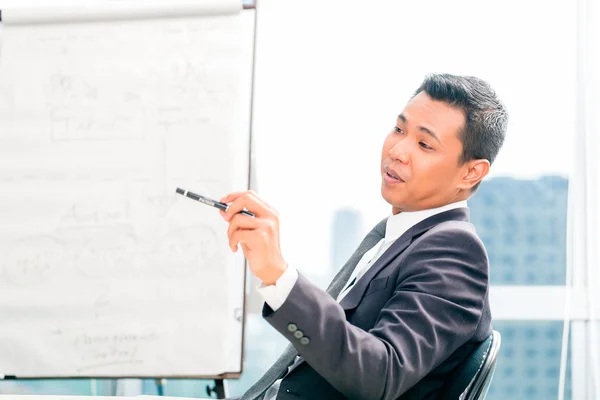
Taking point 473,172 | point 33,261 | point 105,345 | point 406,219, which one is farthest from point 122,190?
point 473,172

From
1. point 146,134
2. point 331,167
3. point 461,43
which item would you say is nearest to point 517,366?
point 331,167

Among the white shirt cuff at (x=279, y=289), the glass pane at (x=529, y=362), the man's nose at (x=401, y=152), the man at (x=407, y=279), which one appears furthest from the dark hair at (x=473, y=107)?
the glass pane at (x=529, y=362)

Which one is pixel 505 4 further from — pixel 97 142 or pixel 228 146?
pixel 97 142

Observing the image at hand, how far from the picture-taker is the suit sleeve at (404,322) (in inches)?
37.4

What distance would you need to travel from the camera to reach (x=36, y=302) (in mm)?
2359

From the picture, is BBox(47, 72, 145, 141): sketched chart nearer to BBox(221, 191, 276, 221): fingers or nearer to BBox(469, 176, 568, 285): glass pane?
BBox(469, 176, 568, 285): glass pane

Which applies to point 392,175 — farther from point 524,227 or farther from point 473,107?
point 524,227

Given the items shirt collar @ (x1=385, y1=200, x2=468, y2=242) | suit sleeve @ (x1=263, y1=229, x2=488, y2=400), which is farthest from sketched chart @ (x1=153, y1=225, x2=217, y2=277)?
suit sleeve @ (x1=263, y1=229, x2=488, y2=400)

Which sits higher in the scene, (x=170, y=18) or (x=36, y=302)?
(x=170, y=18)

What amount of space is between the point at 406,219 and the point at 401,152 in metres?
0.16

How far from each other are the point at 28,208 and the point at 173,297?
635mm

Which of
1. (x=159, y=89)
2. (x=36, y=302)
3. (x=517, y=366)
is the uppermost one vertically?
(x=159, y=89)

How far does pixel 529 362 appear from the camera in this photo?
8.95ft

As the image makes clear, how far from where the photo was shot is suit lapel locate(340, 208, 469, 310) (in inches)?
47.0
